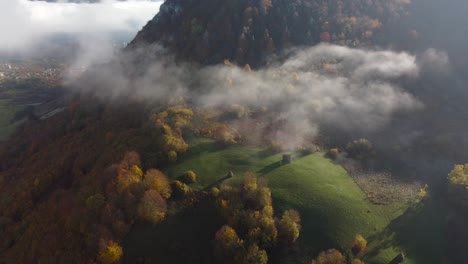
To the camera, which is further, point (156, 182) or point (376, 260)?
point (156, 182)

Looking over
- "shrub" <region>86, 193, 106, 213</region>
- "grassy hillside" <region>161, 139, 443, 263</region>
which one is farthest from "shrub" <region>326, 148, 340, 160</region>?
"shrub" <region>86, 193, 106, 213</region>

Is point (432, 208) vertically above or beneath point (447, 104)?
beneath

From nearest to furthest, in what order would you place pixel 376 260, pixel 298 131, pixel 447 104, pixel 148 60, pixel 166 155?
pixel 376 260, pixel 166 155, pixel 298 131, pixel 447 104, pixel 148 60

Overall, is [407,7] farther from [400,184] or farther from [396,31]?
[400,184]

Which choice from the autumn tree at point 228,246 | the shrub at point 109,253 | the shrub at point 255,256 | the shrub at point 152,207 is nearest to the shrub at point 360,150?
the shrub at point 255,256

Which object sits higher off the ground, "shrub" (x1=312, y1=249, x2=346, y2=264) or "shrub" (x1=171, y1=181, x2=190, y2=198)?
"shrub" (x1=171, y1=181, x2=190, y2=198)

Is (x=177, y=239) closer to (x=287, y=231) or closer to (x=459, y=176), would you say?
(x=287, y=231)

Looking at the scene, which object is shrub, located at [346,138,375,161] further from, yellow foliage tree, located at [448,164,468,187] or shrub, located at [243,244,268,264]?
shrub, located at [243,244,268,264]

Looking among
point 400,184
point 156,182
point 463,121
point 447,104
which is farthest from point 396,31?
point 156,182
